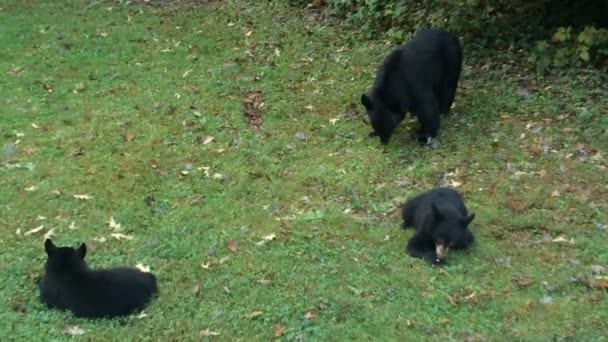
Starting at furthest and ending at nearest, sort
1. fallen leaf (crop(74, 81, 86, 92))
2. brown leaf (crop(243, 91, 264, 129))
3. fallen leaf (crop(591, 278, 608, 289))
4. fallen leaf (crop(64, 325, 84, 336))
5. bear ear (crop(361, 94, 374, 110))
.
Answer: fallen leaf (crop(74, 81, 86, 92)) → brown leaf (crop(243, 91, 264, 129)) → bear ear (crop(361, 94, 374, 110)) → fallen leaf (crop(591, 278, 608, 289)) → fallen leaf (crop(64, 325, 84, 336))

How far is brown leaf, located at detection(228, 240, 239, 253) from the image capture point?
6.75 m

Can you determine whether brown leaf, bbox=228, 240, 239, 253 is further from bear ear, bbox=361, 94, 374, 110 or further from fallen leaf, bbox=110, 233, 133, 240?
bear ear, bbox=361, 94, 374, 110

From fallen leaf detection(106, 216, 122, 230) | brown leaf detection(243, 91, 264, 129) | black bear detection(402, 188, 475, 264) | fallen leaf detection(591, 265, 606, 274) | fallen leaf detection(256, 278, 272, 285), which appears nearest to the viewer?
fallen leaf detection(256, 278, 272, 285)

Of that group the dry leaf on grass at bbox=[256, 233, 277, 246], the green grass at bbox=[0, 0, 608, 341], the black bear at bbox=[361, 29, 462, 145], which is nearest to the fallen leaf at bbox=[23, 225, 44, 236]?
the green grass at bbox=[0, 0, 608, 341]

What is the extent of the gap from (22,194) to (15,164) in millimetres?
825

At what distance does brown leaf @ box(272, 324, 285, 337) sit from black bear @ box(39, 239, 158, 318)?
104cm

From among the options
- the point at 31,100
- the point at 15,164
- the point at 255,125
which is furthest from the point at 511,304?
the point at 31,100

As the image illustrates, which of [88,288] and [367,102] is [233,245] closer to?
[88,288]

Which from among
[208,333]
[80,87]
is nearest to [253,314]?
[208,333]

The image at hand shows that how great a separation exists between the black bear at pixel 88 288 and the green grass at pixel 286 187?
10cm

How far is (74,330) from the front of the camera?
5.48m

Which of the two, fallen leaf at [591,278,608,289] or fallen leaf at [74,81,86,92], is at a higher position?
fallen leaf at [591,278,608,289]

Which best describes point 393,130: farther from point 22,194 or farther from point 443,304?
point 22,194

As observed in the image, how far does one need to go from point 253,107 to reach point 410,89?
2328mm
